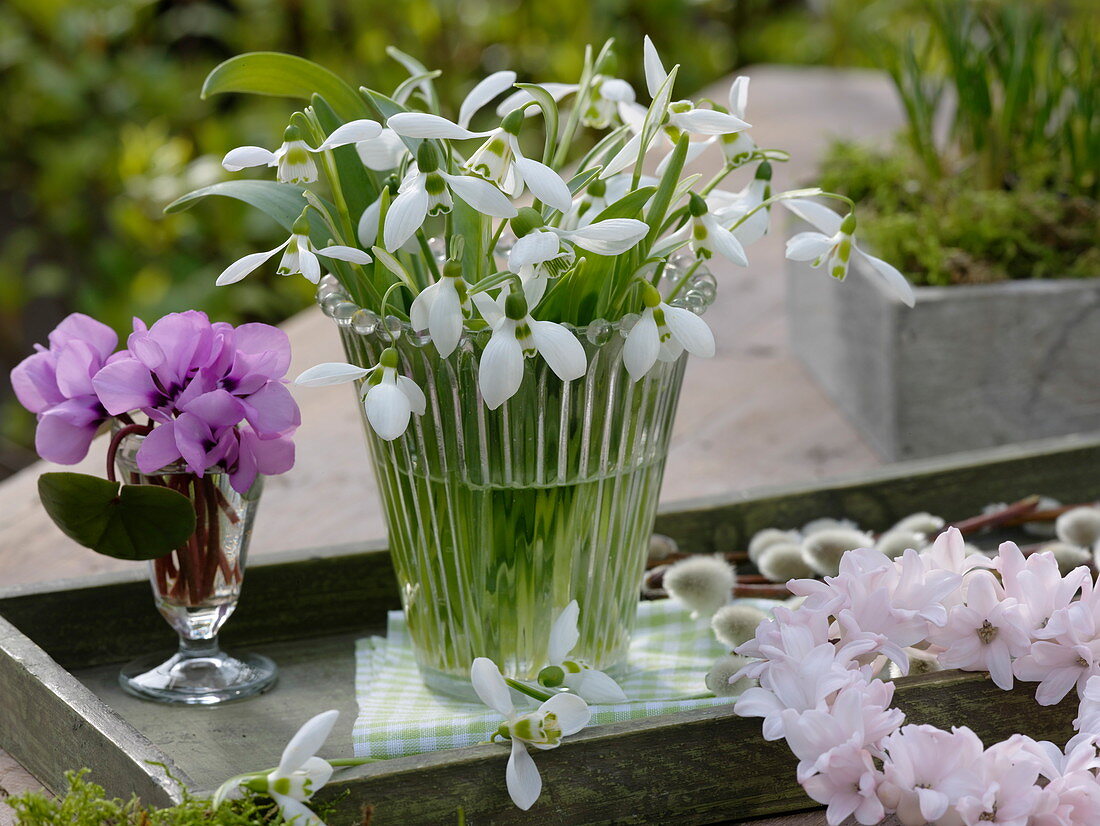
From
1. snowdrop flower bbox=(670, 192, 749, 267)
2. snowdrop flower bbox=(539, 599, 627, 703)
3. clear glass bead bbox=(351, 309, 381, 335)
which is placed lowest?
snowdrop flower bbox=(539, 599, 627, 703)

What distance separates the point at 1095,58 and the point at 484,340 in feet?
2.23

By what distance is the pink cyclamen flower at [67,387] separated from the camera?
0.53m

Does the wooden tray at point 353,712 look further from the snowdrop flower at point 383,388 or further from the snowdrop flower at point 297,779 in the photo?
the snowdrop flower at point 383,388

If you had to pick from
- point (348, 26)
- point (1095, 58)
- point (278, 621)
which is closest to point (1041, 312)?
point (1095, 58)

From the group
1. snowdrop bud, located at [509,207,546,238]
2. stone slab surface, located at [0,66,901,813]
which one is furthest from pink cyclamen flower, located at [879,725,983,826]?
stone slab surface, located at [0,66,901,813]

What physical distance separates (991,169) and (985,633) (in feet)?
2.02

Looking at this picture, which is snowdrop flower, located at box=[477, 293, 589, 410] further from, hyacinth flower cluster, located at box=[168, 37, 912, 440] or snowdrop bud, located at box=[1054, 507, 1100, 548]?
snowdrop bud, located at box=[1054, 507, 1100, 548]

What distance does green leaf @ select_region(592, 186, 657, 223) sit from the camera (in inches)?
19.1

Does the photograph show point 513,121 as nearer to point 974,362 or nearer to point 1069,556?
point 1069,556

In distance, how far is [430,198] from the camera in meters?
0.43

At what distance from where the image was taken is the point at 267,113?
2.23 meters

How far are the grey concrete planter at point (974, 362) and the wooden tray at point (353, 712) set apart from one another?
0.54 feet

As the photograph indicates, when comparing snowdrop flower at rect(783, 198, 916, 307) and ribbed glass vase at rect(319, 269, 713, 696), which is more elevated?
snowdrop flower at rect(783, 198, 916, 307)

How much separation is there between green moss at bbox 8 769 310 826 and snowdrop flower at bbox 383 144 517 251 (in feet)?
0.63
